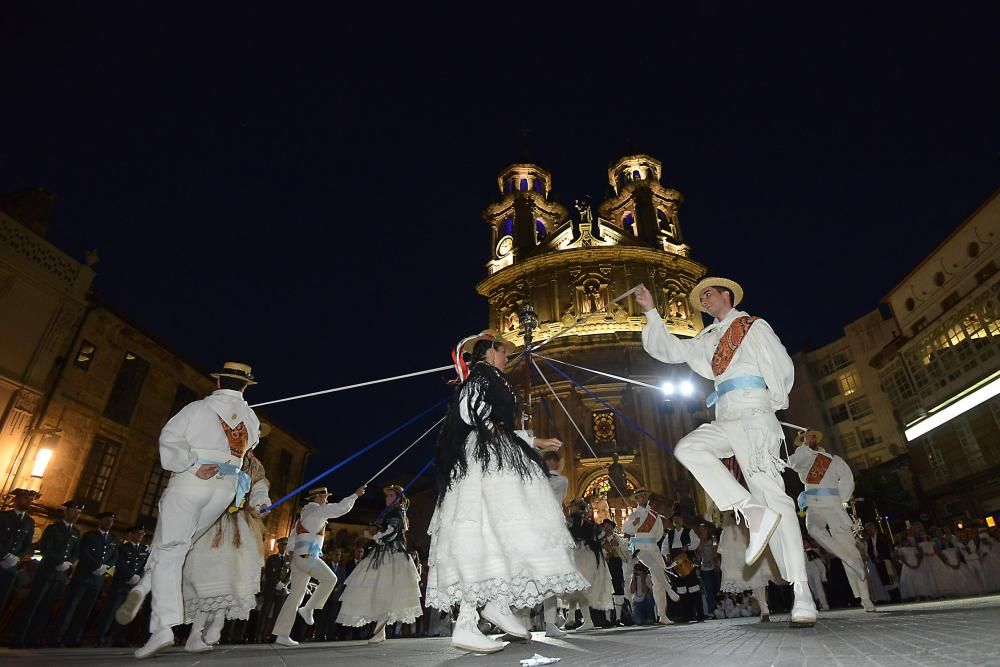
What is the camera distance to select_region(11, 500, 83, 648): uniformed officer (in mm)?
8172

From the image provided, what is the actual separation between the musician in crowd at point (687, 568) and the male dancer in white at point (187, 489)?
376 inches

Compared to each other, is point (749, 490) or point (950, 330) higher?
point (950, 330)

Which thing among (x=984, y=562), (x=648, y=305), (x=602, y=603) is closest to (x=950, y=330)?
(x=984, y=562)

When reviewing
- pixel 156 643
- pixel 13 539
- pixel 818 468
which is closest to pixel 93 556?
pixel 13 539

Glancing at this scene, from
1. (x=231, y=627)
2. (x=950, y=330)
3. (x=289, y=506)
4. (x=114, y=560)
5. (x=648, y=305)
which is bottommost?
(x=231, y=627)

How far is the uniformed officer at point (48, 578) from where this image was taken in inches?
322

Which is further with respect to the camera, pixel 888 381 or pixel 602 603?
pixel 888 381

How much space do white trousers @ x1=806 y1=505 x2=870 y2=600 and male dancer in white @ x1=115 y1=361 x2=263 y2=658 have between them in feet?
24.2

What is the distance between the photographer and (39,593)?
8375mm

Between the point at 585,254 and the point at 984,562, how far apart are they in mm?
28689

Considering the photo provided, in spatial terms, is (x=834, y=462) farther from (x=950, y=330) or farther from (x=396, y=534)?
(x=950, y=330)

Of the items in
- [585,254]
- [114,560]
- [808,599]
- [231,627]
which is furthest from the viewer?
[585,254]

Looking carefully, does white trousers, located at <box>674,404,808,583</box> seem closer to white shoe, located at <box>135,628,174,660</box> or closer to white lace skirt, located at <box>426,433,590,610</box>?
white lace skirt, located at <box>426,433,590,610</box>

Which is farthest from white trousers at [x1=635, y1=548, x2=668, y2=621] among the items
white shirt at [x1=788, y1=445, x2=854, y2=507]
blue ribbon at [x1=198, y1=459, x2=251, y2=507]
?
blue ribbon at [x1=198, y1=459, x2=251, y2=507]
